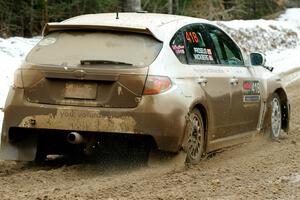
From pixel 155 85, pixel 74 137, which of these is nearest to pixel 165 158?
pixel 155 85

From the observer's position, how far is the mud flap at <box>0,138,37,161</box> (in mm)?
6855

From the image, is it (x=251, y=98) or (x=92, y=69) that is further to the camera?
(x=251, y=98)

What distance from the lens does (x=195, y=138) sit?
7.01 m

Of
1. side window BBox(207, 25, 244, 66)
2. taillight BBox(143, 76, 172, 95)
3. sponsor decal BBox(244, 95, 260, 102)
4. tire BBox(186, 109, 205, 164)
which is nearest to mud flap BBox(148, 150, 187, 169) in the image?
tire BBox(186, 109, 205, 164)

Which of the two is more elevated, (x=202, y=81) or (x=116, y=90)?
A: (x=116, y=90)

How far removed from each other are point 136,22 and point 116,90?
92 centimetres

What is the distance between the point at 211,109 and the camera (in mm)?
7215

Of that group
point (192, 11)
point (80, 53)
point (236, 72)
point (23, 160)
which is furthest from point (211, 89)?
point (192, 11)

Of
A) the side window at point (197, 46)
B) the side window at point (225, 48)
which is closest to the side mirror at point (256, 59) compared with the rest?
the side window at point (225, 48)

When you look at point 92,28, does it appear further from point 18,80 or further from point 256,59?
point 256,59

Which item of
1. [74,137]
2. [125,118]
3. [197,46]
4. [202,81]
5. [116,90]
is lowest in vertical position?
[74,137]

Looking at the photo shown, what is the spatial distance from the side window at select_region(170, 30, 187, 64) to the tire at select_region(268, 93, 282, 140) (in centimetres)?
216

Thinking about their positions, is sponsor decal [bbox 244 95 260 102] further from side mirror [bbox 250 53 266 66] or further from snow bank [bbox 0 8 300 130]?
snow bank [bbox 0 8 300 130]

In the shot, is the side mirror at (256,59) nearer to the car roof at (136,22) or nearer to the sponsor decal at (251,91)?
the sponsor decal at (251,91)
